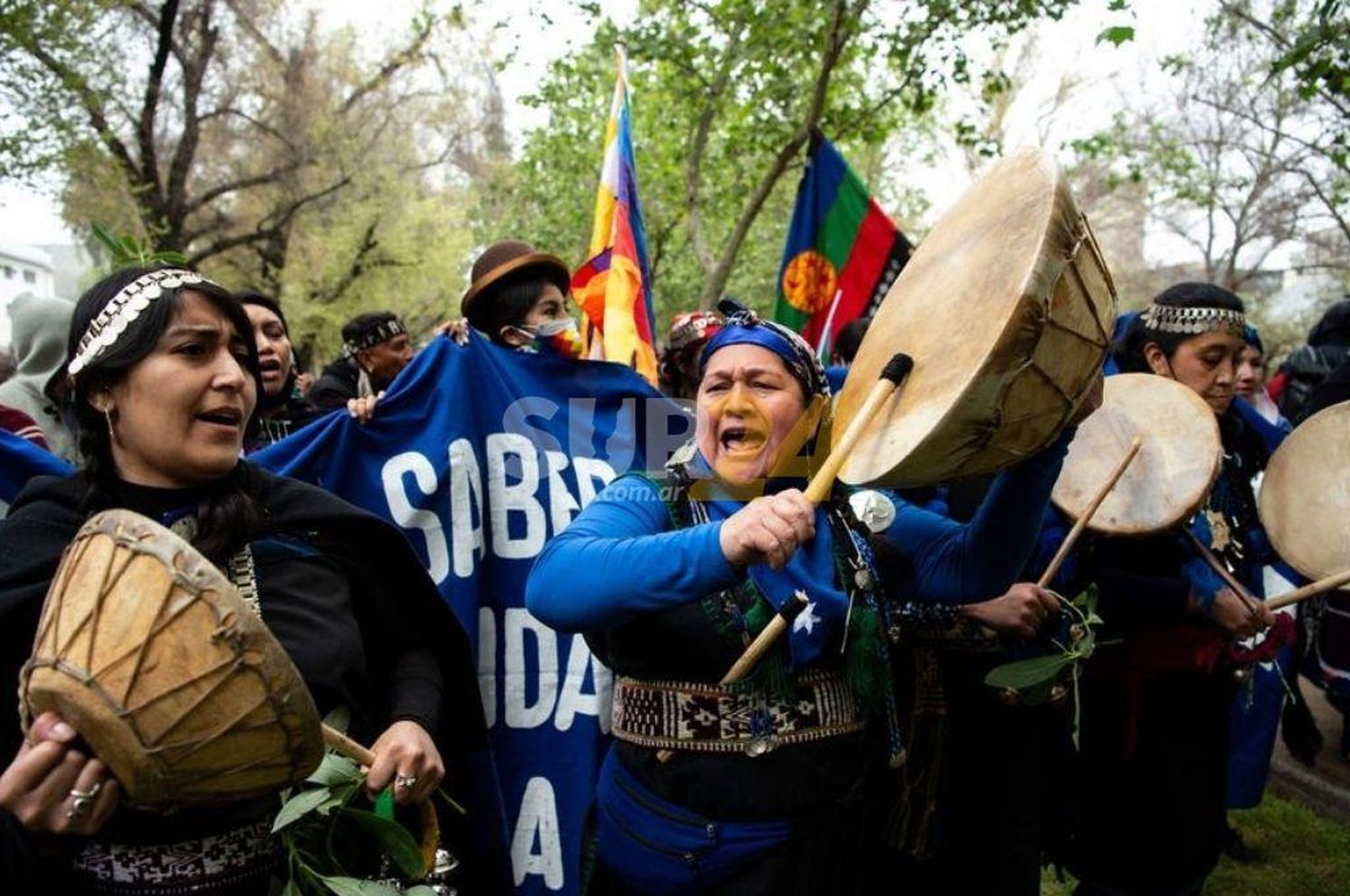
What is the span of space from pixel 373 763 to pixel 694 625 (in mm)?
665

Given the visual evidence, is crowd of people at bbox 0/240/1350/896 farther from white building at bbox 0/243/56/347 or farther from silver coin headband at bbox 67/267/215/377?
white building at bbox 0/243/56/347

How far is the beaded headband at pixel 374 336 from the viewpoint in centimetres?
488

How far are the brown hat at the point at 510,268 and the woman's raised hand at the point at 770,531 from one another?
2467mm

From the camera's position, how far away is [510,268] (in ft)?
12.6

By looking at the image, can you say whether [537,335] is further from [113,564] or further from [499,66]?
[499,66]

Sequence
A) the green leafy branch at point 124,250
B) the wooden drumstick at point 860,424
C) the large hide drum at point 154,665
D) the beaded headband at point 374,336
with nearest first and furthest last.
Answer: the large hide drum at point 154,665 → the wooden drumstick at point 860,424 → the green leafy branch at point 124,250 → the beaded headband at point 374,336

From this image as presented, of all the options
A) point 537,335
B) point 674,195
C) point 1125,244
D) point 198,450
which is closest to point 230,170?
point 674,195

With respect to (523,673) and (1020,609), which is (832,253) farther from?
(1020,609)

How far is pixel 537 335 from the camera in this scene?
3.83 metres

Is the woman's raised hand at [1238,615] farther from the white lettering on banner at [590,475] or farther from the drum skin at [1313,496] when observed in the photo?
the white lettering on banner at [590,475]

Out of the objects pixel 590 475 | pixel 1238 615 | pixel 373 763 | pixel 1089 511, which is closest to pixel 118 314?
pixel 373 763

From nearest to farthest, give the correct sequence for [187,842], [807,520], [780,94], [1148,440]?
[807,520] < [187,842] < [1148,440] < [780,94]

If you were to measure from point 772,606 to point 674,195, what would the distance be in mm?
11915

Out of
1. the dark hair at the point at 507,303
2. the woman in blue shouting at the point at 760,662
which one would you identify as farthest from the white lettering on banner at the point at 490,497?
the woman in blue shouting at the point at 760,662
